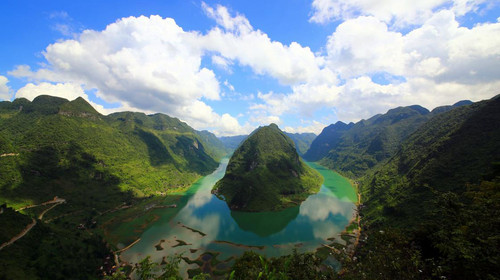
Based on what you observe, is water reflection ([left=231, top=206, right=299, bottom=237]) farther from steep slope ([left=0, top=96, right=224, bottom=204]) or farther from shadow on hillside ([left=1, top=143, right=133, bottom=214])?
steep slope ([left=0, top=96, right=224, bottom=204])

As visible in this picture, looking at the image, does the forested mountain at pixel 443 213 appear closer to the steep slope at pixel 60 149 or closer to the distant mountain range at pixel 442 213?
the distant mountain range at pixel 442 213

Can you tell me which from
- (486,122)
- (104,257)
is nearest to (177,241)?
(104,257)

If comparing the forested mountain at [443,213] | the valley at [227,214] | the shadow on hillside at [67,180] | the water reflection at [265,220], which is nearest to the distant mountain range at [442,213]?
the forested mountain at [443,213]

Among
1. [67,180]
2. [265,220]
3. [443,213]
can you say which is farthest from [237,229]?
[67,180]

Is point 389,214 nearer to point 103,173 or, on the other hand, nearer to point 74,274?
point 74,274

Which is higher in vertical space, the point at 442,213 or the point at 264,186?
the point at 442,213

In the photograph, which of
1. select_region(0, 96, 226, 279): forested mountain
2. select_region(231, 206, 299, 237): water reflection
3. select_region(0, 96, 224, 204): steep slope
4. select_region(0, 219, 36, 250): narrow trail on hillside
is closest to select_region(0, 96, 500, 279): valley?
select_region(0, 219, 36, 250): narrow trail on hillside

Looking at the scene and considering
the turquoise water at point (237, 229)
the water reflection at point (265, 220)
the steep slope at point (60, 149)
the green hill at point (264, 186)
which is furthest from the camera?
the green hill at point (264, 186)

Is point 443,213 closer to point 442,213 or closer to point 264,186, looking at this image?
point 442,213
